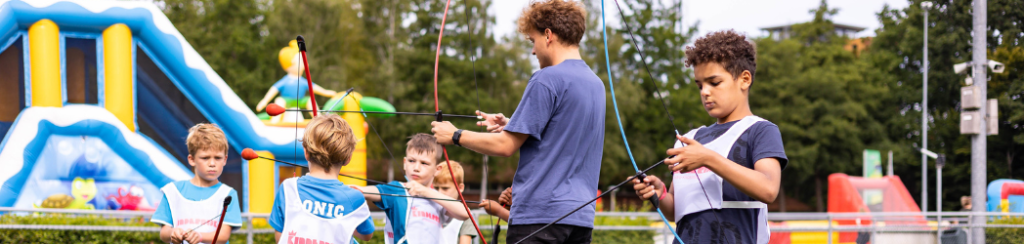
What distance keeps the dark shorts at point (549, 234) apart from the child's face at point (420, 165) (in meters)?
1.28

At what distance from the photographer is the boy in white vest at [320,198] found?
9.80 feet

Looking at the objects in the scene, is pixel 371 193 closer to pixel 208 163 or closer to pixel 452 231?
pixel 452 231

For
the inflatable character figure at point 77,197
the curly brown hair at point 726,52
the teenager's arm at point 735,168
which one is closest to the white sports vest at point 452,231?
the curly brown hair at point 726,52

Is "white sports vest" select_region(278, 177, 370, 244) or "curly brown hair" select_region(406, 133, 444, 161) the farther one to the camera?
"curly brown hair" select_region(406, 133, 444, 161)

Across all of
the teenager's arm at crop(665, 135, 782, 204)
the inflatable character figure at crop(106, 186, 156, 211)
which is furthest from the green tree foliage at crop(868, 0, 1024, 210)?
the teenager's arm at crop(665, 135, 782, 204)

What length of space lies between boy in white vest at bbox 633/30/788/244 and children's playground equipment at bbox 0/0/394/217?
6.49m

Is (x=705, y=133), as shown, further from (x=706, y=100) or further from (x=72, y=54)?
(x=72, y=54)

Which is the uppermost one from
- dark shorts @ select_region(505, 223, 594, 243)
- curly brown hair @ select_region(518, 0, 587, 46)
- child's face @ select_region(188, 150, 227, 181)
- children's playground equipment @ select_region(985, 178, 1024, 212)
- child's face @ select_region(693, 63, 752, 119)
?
curly brown hair @ select_region(518, 0, 587, 46)

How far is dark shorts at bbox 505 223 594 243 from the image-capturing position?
249cm

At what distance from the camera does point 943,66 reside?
27.8 meters

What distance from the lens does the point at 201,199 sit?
3.63m

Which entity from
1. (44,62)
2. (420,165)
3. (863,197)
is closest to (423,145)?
(420,165)

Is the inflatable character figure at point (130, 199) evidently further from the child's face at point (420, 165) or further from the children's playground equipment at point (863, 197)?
the children's playground equipment at point (863, 197)

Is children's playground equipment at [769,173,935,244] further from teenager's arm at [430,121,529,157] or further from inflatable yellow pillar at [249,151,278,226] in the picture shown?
teenager's arm at [430,121,529,157]
